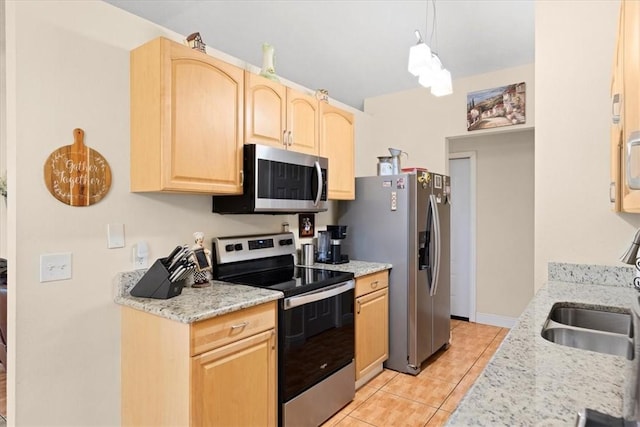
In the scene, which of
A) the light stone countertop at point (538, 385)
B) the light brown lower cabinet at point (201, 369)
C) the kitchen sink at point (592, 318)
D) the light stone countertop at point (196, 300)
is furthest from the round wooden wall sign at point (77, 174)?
the kitchen sink at point (592, 318)

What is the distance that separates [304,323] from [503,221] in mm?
3016

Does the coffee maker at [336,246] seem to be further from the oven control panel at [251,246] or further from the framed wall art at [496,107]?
the framed wall art at [496,107]

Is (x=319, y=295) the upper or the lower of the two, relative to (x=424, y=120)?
lower

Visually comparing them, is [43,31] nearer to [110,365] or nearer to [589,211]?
[110,365]

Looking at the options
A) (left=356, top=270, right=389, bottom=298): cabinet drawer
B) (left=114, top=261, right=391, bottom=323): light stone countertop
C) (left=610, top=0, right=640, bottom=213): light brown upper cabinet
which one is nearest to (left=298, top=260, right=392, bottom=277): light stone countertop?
(left=356, top=270, right=389, bottom=298): cabinet drawer

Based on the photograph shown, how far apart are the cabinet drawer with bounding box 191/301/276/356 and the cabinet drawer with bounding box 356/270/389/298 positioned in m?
0.92

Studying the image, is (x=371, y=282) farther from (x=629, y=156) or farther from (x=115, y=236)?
(x=629, y=156)

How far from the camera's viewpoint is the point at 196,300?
5.99 feet

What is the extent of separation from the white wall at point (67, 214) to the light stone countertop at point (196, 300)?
79 mm

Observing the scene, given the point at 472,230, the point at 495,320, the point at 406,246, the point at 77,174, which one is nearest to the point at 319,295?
the point at 406,246

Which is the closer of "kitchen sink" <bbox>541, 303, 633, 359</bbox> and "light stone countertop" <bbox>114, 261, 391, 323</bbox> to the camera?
"kitchen sink" <bbox>541, 303, 633, 359</bbox>

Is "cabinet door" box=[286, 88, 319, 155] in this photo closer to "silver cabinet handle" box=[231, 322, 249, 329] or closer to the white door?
"silver cabinet handle" box=[231, 322, 249, 329]

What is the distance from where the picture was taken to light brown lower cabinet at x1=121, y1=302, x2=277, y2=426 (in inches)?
64.0

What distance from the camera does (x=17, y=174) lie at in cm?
163
